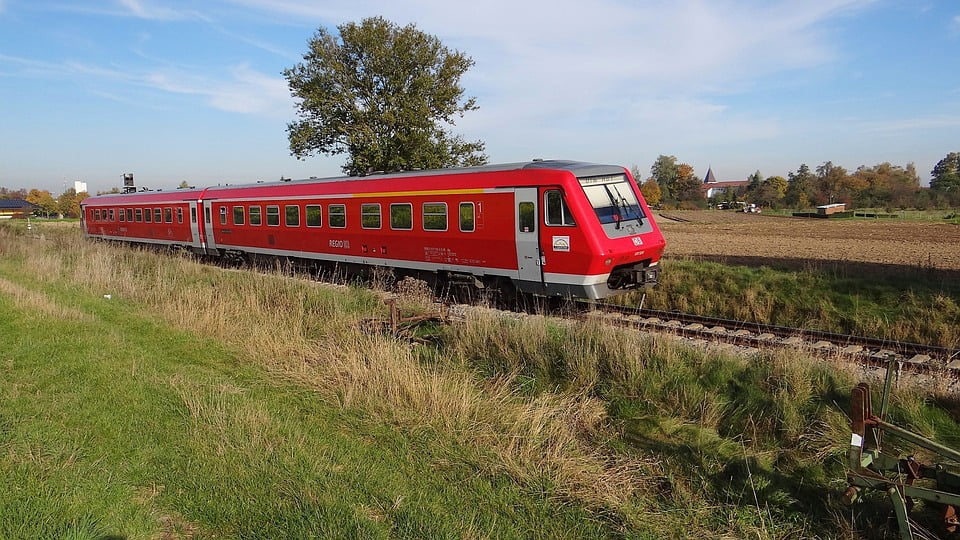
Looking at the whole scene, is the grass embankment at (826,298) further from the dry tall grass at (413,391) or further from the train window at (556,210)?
the dry tall grass at (413,391)

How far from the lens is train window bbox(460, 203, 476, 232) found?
12.2 m

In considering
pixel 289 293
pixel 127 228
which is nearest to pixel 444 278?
pixel 289 293

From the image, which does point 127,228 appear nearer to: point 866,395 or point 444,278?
point 444,278

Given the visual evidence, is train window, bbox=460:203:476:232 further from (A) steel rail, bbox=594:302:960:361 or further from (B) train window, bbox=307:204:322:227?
(B) train window, bbox=307:204:322:227

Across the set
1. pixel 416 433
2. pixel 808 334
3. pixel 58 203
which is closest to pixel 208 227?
pixel 416 433

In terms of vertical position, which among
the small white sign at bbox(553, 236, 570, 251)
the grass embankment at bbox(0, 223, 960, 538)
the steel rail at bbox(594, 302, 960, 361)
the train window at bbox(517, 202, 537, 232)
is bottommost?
the steel rail at bbox(594, 302, 960, 361)

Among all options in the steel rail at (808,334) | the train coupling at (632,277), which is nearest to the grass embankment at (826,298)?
the steel rail at (808,334)

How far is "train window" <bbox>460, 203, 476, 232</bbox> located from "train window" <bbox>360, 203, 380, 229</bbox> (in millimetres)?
2864

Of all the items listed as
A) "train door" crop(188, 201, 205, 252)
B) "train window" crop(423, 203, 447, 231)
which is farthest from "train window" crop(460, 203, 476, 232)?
"train door" crop(188, 201, 205, 252)

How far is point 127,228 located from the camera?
27.3 m

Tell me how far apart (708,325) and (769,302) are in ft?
9.93

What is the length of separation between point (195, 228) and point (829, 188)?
9305cm

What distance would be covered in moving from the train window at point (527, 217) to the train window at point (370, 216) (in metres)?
4.37

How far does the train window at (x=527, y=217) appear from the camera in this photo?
437 inches
